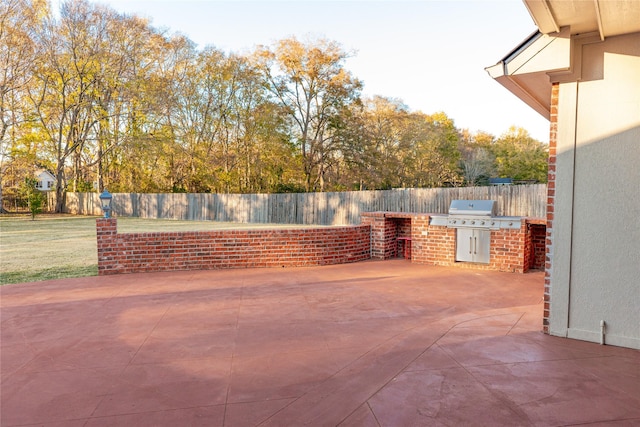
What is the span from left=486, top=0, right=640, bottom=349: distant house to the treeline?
20923 mm

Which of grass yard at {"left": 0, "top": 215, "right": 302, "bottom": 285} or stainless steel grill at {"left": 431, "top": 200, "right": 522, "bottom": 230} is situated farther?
stainless steel grill at {"left": 431, "top": 200, "right": 522, "bottom": 230}

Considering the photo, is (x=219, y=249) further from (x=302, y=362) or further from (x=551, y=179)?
(x=551, y=179)

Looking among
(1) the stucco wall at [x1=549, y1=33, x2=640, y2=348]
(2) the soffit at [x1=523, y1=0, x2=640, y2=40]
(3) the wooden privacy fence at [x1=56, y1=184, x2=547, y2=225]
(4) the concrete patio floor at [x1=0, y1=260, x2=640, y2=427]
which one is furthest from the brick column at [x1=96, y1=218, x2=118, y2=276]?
(3) the wooden privacy fence at [x1=56, y1=184, x2=547, y2=225]

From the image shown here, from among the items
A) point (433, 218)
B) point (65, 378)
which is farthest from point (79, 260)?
point (433, 218)

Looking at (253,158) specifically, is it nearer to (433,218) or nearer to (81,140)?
(81,140)

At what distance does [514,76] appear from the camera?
3811 millimetres

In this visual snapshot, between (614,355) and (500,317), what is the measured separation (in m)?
1.25

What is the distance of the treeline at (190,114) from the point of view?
2358 cm

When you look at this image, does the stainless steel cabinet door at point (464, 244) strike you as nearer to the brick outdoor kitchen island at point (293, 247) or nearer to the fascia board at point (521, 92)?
the brick outdoor kitchen island at point (293, 247)

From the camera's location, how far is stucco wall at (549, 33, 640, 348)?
135 inches

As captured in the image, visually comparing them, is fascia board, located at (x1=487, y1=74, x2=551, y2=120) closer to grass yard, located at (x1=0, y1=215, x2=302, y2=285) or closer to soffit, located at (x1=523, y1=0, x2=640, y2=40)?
soffit, located at (x1=523, y1=0, x2=640, y2=40)

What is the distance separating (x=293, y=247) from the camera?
800 centimetres

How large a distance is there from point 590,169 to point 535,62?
1.05 metres

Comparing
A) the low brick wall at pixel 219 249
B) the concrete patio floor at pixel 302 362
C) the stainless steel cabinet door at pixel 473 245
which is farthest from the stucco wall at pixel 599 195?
the low brick wall at pixel 219 249
